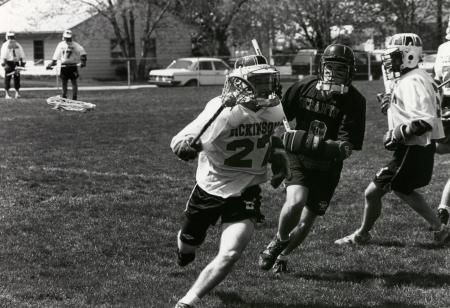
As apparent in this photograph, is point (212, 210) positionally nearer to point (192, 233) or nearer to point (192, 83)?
point (192, 233)

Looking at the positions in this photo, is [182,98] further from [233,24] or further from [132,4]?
[233,24]

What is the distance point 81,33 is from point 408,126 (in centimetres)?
3804

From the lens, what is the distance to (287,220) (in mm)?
5629

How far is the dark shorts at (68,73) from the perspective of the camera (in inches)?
781

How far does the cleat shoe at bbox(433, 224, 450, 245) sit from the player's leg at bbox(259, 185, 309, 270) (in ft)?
5.32

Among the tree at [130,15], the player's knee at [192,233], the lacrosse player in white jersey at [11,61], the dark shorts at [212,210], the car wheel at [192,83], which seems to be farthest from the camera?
the tree at [130,15]

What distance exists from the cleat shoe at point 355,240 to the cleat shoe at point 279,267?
991 millimetres

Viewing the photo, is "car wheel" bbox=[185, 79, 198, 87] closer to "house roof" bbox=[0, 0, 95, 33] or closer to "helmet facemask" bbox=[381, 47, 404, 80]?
"house roof" bbox=[0, 0, 95, 33]

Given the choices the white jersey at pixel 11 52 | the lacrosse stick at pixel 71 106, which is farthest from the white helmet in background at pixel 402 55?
the white jersey at pixel 11 52

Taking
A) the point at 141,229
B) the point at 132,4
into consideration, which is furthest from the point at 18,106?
the point at 132,4

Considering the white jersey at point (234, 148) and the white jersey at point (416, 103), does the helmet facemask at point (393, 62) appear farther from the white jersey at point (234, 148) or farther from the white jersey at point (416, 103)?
A: the white jersey at point (234, 148)

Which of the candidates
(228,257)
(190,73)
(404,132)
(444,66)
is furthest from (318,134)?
(190,73)

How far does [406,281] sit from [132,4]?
34438 millimetres

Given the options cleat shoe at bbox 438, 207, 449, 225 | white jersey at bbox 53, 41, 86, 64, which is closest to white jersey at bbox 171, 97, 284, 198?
cleat shoe at bbox 438, 207, 449, 225
